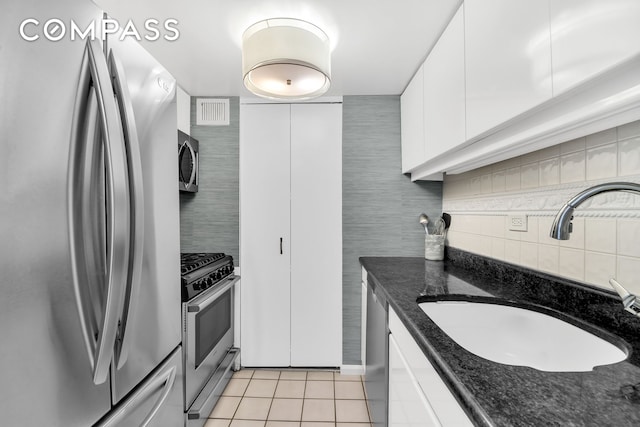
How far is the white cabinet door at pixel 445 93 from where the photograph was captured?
4.73 ft

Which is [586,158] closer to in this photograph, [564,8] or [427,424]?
[564,8]

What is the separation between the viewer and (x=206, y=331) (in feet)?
6.57

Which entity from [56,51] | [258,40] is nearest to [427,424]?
[56,51]

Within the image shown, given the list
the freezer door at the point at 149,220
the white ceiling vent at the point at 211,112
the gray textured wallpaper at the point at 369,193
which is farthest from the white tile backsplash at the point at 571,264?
the white ceiling vent at the point at 211,112

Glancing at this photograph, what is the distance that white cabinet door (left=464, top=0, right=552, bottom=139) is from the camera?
3.00 ft

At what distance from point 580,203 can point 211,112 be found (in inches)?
104

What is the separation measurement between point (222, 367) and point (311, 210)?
1.37 metres

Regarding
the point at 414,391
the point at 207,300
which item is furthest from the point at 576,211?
the point at 207,300

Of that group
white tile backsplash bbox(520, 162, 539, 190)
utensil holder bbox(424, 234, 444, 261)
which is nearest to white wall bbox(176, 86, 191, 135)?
utensil holder bbox(424, 234, 444, 261)

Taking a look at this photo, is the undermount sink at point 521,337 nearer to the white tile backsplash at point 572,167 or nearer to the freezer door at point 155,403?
the white tile backsplash at point 572,167

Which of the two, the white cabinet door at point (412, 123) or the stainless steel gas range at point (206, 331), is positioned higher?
the white cabinet door at point (412, 123)

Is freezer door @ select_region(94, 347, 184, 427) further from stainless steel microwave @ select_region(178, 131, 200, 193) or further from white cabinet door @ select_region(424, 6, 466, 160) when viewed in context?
white cabinet door @ select_region(424, 6, 466, 160)

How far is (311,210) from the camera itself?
8.68ft

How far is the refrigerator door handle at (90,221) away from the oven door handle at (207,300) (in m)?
0.97
